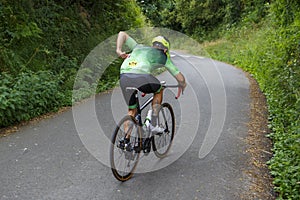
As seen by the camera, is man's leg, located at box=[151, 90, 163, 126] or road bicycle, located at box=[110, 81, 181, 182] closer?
road bicycle, located at box=[110, 81, 181, 182]

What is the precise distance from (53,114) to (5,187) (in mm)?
3602

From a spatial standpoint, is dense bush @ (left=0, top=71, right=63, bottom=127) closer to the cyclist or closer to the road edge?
the cyclist

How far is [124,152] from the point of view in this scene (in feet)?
14.5

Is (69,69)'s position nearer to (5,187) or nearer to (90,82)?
(90,82)

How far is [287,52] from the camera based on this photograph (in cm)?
905

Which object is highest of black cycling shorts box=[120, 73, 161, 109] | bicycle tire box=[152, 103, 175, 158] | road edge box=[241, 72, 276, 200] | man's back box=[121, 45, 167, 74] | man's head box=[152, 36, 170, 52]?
man's head box=[152, 36, 170, 52]

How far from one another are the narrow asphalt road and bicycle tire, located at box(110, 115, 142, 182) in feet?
0.51

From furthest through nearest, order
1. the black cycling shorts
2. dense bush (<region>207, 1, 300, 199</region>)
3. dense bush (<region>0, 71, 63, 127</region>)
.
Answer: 1. dense bush (<region>0, 71, 63, 127</region>)
2. dense bush (<region>207, 1, 300, 199</region>)
3. the black cycling shorts

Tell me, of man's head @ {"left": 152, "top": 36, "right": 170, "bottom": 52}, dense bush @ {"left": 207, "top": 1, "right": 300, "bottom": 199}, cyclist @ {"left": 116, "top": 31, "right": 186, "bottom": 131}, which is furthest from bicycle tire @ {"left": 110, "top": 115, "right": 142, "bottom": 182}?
dense bush @ {"left": 207, "top": 1, "right": 300, "bottom": 199}

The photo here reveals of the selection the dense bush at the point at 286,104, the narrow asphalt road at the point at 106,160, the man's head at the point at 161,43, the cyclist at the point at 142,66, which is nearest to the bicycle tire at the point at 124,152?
the narrow asphalt road at the point at 106,160

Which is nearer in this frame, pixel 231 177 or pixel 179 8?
pixel 231 177

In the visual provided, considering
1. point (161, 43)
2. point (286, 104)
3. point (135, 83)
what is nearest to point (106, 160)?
point (135, 83)

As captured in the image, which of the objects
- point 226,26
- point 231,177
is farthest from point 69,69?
point 226,26

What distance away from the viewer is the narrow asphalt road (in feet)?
14.1
